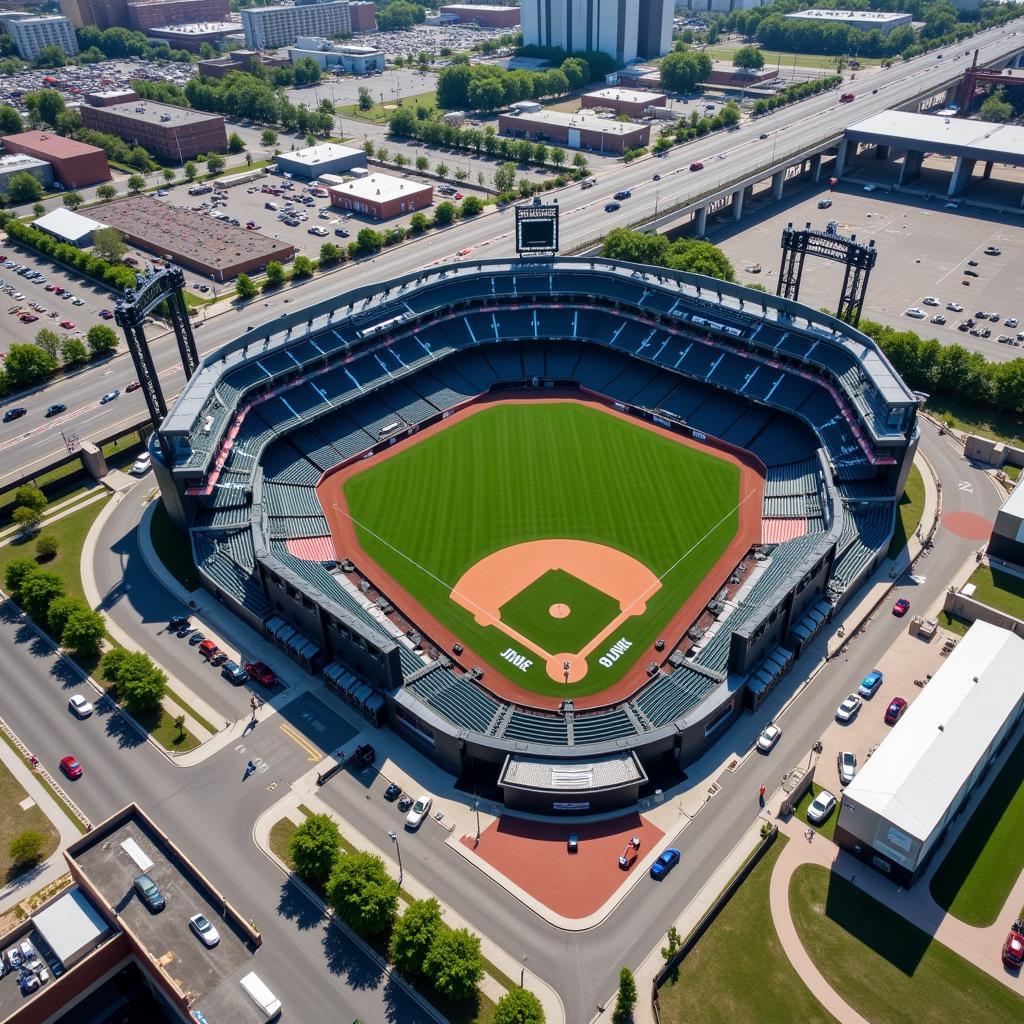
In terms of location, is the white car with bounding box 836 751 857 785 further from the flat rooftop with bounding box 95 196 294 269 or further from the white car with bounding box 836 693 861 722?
the flat rooftop with bounding box 95 196 294 269

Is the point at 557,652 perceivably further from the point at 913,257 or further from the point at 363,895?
the point at 913,257

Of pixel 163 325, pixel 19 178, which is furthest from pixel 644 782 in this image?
pixel 19 178

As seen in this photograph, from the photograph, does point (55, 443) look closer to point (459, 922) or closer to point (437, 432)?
point (437, 432)

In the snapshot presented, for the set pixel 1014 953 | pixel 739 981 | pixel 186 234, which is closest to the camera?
pixel 739 981

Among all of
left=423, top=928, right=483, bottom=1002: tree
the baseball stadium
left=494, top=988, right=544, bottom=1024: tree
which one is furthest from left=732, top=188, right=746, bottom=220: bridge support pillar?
left=494, top=988, right=544, bottom=1024: tree

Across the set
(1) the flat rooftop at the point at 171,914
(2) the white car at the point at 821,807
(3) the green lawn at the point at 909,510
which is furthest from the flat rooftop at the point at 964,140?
(1) the flat rooftop at the point at 171,914

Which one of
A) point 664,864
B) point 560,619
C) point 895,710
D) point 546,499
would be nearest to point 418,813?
point 664,864

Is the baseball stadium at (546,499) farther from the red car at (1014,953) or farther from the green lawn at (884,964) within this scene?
the red car at (1014,953)
